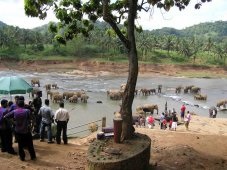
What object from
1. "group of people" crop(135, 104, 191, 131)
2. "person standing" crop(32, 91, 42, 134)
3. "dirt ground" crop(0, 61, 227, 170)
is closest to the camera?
"dirt ground" crop(0, 61, 227, 170)

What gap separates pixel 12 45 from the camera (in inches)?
3396

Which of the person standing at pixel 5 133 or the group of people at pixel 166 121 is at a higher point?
the person standing at pixel 5 133

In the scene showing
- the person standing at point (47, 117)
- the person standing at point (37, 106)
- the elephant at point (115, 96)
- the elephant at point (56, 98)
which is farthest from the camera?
the elephant at point (115, 96)

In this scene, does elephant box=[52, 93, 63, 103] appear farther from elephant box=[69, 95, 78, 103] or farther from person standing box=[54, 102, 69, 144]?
person standing box=[54, 102, 69, 144]

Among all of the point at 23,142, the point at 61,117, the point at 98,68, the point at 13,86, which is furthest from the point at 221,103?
the point at 98,68

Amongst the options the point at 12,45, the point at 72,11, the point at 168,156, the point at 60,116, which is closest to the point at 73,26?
the point at 72,11

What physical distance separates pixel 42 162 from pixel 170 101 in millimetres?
35057

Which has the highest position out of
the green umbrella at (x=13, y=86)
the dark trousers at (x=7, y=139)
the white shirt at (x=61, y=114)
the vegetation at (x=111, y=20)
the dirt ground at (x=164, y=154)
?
the vegetation at (x=111, y=20)

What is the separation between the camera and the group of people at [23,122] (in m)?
10.2

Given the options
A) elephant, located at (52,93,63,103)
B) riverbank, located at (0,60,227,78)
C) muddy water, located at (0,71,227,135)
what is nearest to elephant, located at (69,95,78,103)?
muddy water, located at (0,71,227,135)

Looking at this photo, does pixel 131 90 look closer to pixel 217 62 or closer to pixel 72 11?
pixel 72 11

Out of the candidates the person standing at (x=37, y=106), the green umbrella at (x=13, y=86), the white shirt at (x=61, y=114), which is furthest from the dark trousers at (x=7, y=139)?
the green umbrella at (x=13, y=86)

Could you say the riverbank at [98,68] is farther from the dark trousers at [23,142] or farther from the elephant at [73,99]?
the dark trousers at [23,142]

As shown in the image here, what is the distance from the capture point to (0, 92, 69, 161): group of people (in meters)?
10.2
